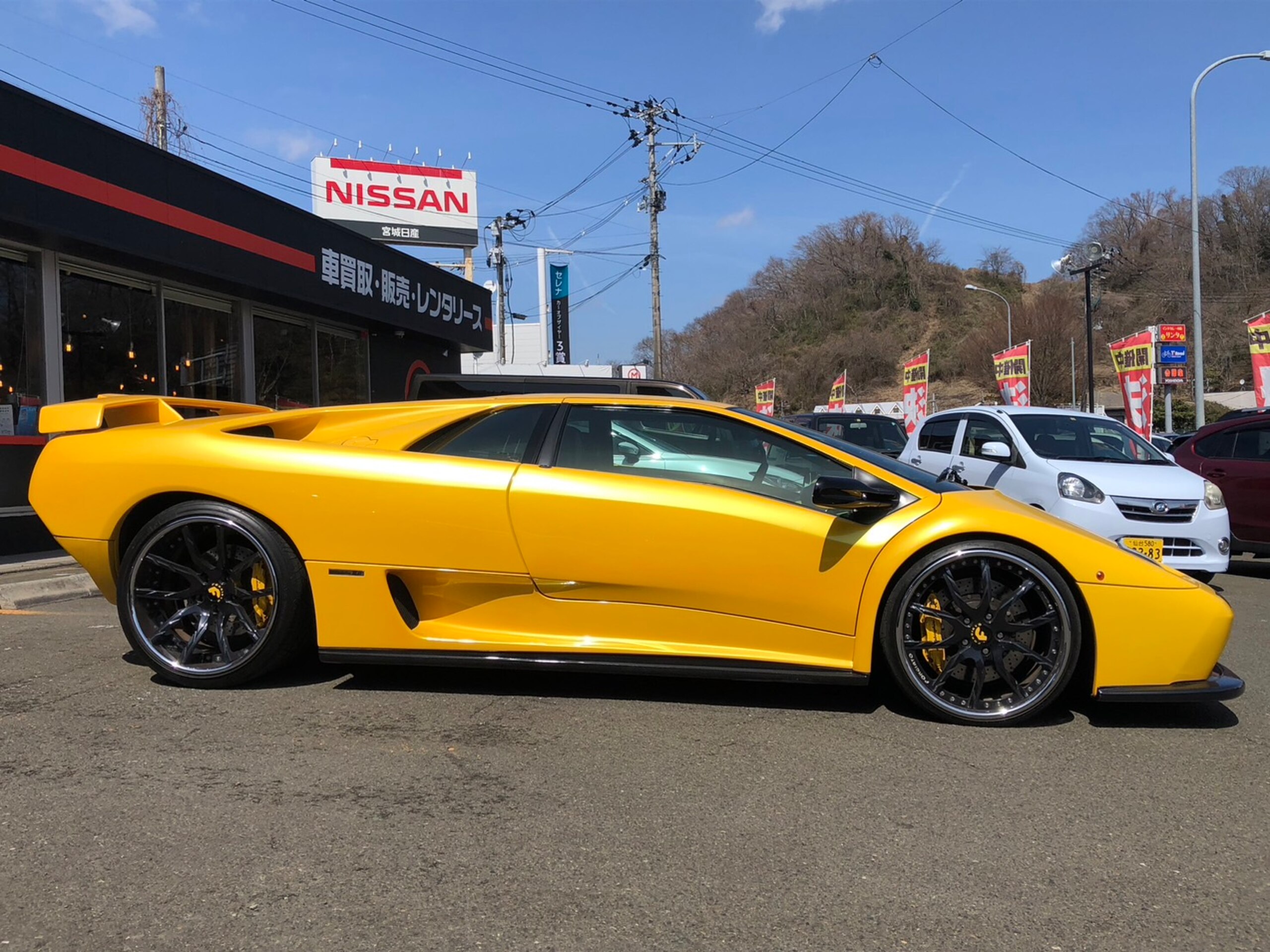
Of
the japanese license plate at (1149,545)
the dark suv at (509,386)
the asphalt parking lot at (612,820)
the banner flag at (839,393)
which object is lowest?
the asphalt parking lot at (612,820)

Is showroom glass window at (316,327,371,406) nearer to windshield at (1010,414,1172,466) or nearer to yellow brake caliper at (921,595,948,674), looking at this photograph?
windshield at (1010,414,1172,466)

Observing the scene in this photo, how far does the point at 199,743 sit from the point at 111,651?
1.81 m

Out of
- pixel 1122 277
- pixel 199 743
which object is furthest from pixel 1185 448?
pixel 1122 277

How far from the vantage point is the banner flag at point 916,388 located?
29.4 metres

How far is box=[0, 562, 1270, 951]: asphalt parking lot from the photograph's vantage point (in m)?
2.28

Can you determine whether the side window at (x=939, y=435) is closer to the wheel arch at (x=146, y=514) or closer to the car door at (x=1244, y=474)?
the car door at (x=1244, y=474)

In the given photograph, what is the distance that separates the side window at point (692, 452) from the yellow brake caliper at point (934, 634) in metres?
0.65

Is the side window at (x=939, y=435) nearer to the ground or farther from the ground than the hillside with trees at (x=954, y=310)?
nearer to the ground

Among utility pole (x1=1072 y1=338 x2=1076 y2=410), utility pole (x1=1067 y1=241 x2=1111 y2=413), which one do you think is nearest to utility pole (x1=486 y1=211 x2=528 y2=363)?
utility pole (x1=1067 y1=241 x2=1111 y2=413)

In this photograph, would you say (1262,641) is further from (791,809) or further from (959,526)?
(791,809)

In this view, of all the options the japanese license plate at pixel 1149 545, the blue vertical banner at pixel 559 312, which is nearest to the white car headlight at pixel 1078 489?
the japanese license plate at pixel 1149 545

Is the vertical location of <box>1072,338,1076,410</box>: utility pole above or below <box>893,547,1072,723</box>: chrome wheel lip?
above

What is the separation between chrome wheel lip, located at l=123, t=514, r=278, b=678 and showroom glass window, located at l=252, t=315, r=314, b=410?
939 cm

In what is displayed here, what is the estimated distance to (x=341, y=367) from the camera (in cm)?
1593
